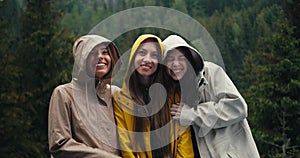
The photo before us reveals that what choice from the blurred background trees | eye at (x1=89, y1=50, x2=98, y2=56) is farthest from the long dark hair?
the blurred background trees

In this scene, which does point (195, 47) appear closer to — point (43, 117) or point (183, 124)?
point (183, 124)

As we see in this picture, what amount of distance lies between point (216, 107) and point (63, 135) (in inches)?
42.4

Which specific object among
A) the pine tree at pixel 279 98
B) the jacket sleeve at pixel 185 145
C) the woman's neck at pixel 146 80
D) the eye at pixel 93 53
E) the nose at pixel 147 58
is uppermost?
Answer: the eye at pixel 93 53

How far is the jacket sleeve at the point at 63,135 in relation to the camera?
156 inches

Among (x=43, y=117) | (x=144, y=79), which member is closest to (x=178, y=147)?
(x=144, y=79)

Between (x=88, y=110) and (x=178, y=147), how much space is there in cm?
67

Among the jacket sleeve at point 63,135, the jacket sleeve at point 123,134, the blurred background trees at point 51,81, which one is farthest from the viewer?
the blurred background trees at point 51,81

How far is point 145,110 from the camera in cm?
415

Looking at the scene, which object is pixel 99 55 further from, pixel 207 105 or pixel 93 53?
pixel 207 105

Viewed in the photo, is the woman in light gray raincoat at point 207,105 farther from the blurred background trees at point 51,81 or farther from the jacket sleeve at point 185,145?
the blurred background trees at point 51,81

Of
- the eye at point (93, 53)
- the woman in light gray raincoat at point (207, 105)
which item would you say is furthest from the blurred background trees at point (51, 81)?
the eye at point (93, 53)

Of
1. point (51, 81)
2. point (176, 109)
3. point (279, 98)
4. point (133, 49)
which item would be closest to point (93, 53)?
point (133, 49)

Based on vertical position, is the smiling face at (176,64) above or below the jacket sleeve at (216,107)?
above

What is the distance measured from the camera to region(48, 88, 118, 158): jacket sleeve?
3959 mm
